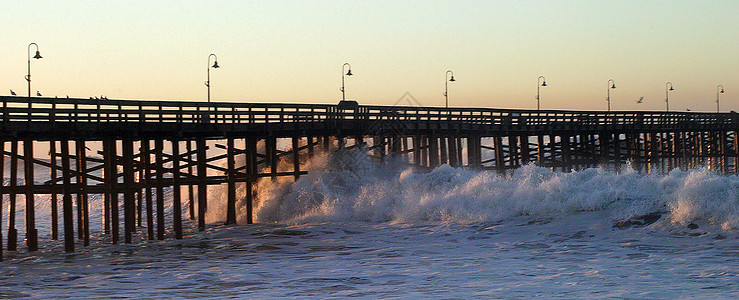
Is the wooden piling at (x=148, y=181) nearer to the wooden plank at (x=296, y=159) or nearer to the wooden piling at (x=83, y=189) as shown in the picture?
the wooden piling at (x=83, y=189)

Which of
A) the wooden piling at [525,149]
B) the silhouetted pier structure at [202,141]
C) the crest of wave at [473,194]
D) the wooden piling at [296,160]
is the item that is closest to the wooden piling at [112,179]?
the silhouetted pier structure at [202,141]

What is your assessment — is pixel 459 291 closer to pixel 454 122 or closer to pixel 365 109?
pixel 365 109

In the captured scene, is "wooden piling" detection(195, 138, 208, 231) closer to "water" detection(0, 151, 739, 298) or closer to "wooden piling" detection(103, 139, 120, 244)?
"water" detection(0, 151, 739, 298)

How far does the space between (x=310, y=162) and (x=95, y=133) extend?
11834 millimetres

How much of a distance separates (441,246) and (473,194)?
790cm

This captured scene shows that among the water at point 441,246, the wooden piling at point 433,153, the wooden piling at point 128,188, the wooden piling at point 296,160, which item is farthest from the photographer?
the wooden piling at point 433,153

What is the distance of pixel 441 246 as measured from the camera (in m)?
24.9

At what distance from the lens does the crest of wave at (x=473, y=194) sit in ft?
85.9

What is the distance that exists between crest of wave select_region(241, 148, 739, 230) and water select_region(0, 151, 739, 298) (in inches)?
2.3

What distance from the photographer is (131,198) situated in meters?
29.8

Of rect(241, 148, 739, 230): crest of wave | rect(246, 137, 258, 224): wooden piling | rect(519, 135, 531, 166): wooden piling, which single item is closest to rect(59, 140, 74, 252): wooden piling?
rect(246, 137, 258, 224): wooden piling

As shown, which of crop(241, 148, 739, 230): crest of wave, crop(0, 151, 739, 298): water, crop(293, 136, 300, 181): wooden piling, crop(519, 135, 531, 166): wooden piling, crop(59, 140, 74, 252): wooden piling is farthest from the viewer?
crop(519, 135, 531, 166): wooden piling

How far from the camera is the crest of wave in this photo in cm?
2619

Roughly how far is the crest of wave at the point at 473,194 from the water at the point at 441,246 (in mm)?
59
